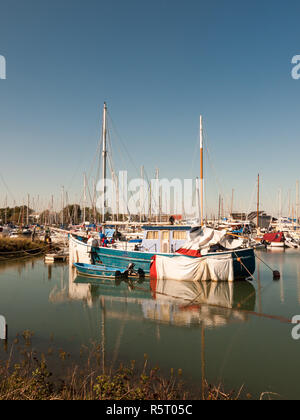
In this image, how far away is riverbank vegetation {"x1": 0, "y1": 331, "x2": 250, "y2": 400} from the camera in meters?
6.18

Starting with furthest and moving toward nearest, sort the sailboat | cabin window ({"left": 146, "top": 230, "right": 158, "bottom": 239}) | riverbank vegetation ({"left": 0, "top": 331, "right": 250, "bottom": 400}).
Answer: cabin window ({"left": 146, "top": 230, "right": 158, "bottom": 239}), the sailboat, riverbank vegetation ({"left": 0, "top": 331, "right": 250, "bottom": 400})

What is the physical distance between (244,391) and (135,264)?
15969mm

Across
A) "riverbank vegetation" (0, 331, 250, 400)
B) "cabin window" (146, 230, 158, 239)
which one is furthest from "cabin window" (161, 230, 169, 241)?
"riverbank vegetation" (0, 331, 250, 400)

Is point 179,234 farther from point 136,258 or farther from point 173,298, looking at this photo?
point 173,298

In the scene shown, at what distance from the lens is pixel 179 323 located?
12.7 m

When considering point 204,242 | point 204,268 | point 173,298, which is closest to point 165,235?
point 204,242

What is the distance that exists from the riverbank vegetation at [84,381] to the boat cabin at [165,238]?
1378 centimetres

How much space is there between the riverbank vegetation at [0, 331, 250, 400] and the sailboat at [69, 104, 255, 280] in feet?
39.6

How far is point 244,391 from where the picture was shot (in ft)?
24.8

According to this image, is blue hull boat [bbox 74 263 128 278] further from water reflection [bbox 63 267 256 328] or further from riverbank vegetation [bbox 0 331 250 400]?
riverbank vegetation [bbox 0 331 250 400]

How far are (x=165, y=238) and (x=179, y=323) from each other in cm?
1122
